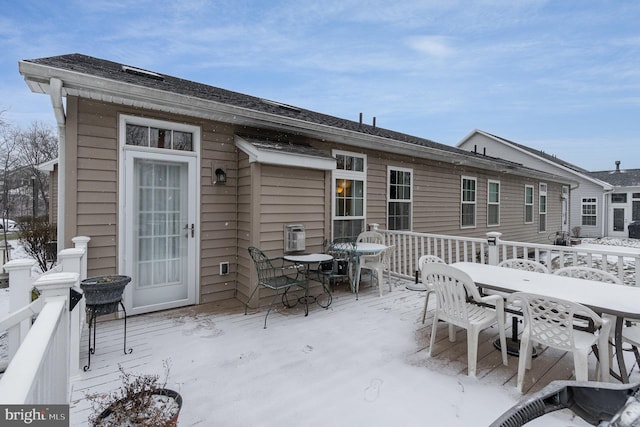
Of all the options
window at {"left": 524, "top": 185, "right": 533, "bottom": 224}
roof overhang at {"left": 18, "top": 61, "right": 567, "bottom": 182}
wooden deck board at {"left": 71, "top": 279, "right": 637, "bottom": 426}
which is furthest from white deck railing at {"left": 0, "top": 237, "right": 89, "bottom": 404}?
window at {"left": 524, "top": 185, "right": 533, "bottom": 224}

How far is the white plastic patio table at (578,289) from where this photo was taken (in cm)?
234

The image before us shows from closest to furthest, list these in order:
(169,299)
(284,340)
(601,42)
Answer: (284,340), (169,299), (601,42)

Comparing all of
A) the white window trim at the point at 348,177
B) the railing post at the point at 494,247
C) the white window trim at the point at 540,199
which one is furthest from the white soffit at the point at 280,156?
the white window trim at the point at 540,199

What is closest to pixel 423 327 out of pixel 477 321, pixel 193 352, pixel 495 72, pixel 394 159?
pixel 477 321

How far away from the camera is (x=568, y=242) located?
1330cm

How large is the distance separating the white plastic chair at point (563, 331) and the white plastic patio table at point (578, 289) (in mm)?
105

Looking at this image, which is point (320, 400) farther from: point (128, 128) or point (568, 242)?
point (568, 242)

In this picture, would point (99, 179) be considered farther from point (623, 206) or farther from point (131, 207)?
point (623, 206)

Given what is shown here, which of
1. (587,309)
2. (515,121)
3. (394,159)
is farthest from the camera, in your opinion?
(515,121)

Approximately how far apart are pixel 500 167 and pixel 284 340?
8553mm

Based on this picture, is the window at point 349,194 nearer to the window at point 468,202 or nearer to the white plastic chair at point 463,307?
the white plastic chair at point 463,307

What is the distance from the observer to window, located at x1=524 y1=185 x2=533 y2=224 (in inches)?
441

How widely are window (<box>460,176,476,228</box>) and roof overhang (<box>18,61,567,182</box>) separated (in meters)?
3.33

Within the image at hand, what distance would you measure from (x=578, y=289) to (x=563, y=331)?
68 cm
